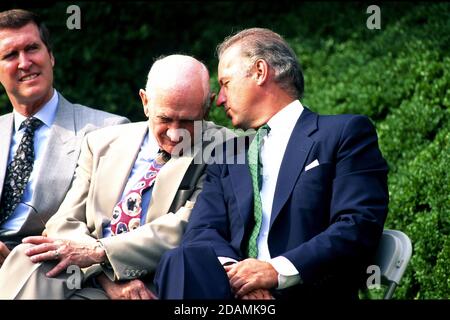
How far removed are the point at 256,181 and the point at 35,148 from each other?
1555 mm

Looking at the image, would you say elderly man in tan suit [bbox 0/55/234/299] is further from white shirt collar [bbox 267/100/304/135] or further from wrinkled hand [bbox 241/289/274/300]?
wrinkled hand [bbox 241/289/274/300]

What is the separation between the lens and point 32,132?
6.17 metres

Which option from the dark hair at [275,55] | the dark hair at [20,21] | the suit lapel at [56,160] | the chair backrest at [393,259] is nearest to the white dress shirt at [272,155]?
the dark hair at [275,55]

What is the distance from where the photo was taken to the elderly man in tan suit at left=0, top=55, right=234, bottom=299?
5.11 meters

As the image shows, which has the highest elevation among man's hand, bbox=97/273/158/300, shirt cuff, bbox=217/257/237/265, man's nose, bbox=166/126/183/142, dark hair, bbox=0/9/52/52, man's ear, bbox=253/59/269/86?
dark hair, bbox=0/9/52/52

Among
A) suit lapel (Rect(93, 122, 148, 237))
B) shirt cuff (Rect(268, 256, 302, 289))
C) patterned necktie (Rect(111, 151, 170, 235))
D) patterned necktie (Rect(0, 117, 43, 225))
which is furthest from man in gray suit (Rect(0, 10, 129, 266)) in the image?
shirt cuff (Rect(268, 256, 302, 289))

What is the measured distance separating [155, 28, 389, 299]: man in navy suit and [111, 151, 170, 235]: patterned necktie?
31cm

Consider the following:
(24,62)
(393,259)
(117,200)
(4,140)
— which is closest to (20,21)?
(24,62)

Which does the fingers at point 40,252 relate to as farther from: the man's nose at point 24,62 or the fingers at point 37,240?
the man's nose at point 24,62

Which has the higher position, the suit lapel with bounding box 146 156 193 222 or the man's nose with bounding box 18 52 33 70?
the man's nose with bounding box 18 52 33 70

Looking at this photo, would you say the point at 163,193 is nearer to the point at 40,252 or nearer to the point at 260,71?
the point at 40,252

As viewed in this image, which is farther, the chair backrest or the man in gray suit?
the man in gray suit

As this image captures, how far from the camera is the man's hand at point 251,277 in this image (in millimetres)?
4738

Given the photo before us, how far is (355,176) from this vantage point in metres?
4.97
